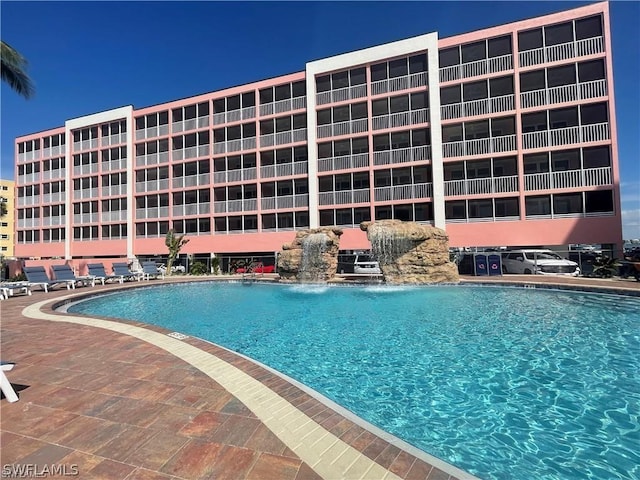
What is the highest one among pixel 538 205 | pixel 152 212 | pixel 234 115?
pixel 234 115

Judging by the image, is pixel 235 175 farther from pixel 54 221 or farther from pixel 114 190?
pixel 54 221

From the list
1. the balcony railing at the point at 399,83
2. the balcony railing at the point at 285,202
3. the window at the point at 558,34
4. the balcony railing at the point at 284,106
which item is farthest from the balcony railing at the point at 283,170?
the window at the point at 558,34

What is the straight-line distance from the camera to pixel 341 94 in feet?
91.7

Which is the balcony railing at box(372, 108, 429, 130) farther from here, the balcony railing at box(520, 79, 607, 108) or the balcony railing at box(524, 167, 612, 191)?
the balcony railing at box(524, 167, 612, 191)

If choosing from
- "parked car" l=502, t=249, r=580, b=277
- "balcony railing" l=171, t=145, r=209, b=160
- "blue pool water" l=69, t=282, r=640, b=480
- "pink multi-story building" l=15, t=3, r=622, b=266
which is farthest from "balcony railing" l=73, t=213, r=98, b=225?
"parked car" l=502, t=249, r=580, b=277

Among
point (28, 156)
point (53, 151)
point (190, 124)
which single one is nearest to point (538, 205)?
point (190, 124)

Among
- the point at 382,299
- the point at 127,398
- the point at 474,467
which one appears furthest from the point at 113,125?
the point at 474,467

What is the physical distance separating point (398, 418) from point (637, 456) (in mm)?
2391

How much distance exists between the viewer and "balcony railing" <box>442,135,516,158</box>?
23453 mm

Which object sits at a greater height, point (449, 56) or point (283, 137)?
point (449, 56)

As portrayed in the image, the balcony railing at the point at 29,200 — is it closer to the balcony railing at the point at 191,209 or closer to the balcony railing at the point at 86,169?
the balcony railing at the point at 86,169

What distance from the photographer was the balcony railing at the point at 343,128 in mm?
27250

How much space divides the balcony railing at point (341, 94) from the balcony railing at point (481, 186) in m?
10.7

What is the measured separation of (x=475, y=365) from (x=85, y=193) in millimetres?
43639
